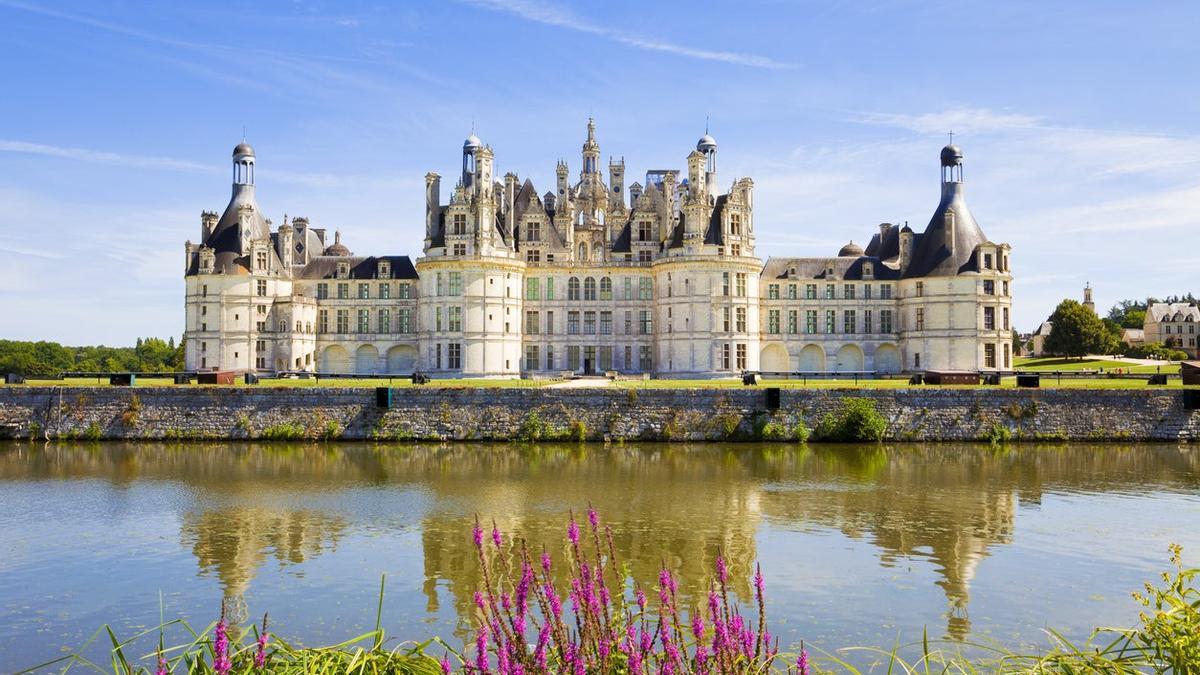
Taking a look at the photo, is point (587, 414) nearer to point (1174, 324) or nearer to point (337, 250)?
point (337, 250)

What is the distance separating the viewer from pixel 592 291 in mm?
61531

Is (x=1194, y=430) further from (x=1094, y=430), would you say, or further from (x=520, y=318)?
(x=520, y=318)

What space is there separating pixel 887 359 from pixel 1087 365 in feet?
51.0

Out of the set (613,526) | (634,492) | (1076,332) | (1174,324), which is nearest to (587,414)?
(634,492)

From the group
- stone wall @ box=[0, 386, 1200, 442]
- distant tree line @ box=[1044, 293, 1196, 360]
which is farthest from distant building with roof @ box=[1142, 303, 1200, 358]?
stone wall @ box=[0, 386, 1200, 442]

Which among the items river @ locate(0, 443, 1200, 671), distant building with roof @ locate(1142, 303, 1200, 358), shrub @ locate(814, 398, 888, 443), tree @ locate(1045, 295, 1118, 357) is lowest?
river @ locate(0, 443, 1200, 671)

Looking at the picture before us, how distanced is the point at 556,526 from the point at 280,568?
19.4ft

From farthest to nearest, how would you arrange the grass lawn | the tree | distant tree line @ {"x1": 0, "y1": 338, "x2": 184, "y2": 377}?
distant tree line @ {"x1": 0, "y1": 338, "x2": 184, "y2": 377} → the tree → the grass lawn

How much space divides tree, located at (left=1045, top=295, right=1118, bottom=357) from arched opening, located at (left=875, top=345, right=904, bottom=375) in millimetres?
19877

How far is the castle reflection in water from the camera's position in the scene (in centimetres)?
1841

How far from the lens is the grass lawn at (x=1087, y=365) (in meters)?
61.1

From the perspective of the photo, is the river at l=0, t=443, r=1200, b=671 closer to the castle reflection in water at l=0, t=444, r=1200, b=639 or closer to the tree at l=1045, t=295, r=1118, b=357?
the castle reflection in water at l=0, t=444, r=1200, b=639

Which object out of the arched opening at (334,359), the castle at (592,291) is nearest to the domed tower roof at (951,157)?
the castle at (592,291)

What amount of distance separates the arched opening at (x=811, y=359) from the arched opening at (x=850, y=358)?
3.56ft
